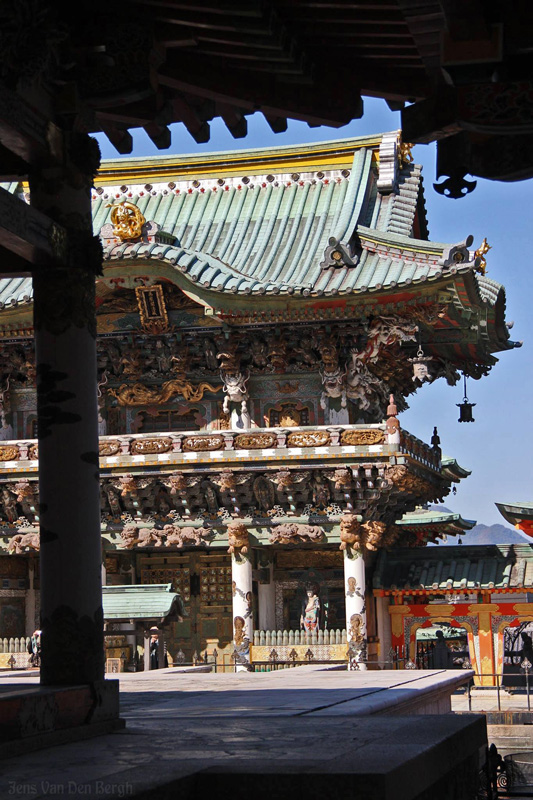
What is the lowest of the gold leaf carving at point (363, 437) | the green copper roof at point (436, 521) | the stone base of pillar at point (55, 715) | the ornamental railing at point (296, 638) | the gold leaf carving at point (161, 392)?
the ornamental railing at point (296, 638)

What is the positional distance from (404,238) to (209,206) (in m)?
6.24

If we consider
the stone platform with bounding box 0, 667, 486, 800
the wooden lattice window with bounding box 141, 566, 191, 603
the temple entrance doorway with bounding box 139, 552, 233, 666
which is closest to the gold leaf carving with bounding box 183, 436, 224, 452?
the temple entrance doorway with bounding box 139, 552, 233, 666

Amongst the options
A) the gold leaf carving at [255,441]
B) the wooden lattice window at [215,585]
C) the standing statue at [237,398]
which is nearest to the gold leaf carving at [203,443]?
the gold leaf carving at [255,441]

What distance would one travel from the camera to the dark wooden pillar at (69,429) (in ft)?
26.4

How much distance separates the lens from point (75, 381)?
27.5 ft

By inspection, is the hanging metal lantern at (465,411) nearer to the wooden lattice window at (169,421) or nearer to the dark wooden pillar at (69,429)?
the wooden lattice window at (169,421)

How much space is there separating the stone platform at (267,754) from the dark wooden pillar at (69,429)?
0.73 metres

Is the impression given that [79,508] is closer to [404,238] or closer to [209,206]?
[404,238]

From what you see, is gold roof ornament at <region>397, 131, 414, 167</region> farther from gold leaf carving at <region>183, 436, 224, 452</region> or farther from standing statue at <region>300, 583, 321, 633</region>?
standing statue at <region>300, 583, 321, 633</region>

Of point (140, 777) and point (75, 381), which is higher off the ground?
point (75, 381)

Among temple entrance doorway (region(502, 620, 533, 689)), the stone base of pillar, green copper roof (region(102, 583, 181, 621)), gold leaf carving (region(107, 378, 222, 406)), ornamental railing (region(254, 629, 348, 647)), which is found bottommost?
temple entrance doorway (region(502, 620, 533, 689))

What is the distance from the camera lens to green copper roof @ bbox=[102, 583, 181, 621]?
2262 centimetres

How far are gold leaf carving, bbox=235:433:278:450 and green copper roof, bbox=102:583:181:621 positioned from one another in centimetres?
491

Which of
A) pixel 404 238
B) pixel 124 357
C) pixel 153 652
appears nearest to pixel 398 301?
pixel 404 238
